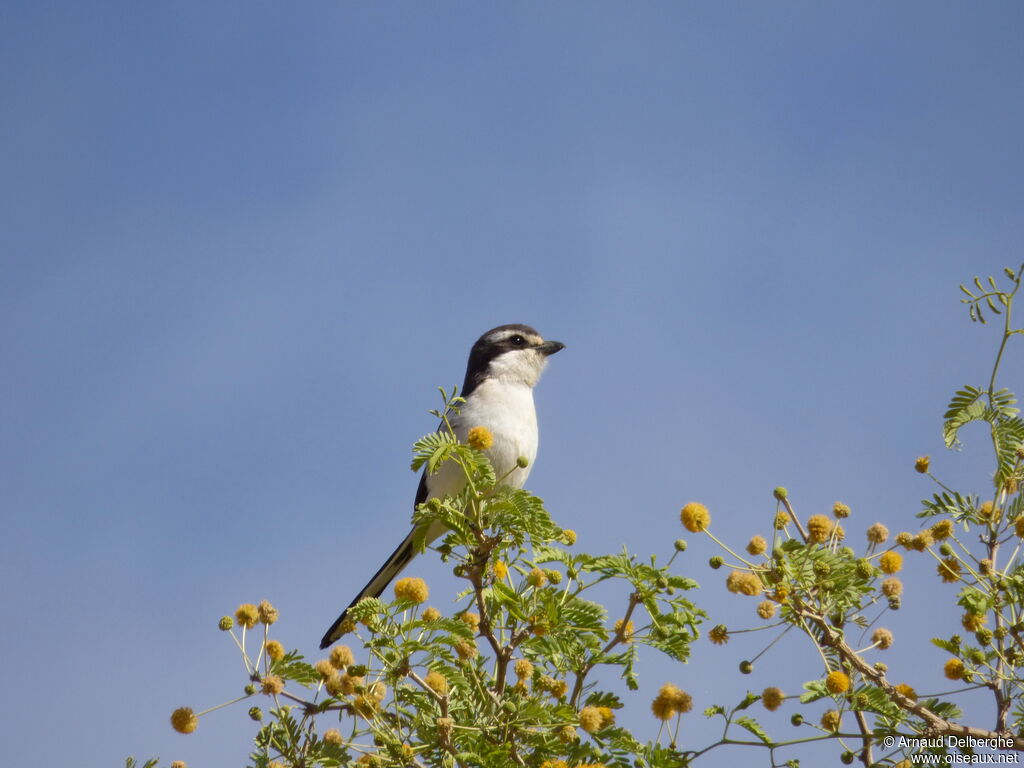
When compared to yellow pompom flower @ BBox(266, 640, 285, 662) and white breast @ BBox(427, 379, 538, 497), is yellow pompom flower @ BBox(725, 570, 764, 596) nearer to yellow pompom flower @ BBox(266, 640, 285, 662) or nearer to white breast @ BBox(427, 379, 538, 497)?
yellow pompom flower @ BBox(266, 640, 285, 662)

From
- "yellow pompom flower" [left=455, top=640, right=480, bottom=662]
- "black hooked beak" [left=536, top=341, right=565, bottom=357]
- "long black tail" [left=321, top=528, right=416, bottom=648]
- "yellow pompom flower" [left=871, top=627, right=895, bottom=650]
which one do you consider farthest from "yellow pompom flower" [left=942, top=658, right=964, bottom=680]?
"black hooked beak" [left=536, top=341, right=565, bottom=357]

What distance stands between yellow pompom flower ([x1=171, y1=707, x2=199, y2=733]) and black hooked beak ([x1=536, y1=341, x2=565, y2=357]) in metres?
5.07

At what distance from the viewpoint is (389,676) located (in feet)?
14.7

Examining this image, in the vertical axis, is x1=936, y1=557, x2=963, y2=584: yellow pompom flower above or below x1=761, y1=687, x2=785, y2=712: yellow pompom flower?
above

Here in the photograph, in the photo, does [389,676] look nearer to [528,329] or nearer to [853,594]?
[853,594]

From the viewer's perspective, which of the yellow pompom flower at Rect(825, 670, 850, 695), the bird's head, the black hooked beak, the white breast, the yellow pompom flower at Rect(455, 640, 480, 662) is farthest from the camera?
the black hooked beak

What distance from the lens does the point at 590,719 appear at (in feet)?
14.1

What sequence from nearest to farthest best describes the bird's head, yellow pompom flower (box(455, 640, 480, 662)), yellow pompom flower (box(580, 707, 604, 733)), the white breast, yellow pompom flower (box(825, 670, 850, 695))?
yellow pompom flower (box(825, 670, 850, 695)), yellow pompom flower (box(580, 707, 604, 733)), yellow pompom flower (box(455, 640, 480, 662)), the white breast, the bird's head

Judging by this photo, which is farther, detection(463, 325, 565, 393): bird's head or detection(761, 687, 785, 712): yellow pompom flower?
detection(463, 325, 565, 393): bird's head

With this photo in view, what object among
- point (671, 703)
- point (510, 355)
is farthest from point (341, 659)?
point (510, 355)

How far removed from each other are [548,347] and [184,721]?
5194 millimetres

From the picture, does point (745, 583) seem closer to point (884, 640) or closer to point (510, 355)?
point (884, 640)

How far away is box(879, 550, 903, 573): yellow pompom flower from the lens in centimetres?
→ 441

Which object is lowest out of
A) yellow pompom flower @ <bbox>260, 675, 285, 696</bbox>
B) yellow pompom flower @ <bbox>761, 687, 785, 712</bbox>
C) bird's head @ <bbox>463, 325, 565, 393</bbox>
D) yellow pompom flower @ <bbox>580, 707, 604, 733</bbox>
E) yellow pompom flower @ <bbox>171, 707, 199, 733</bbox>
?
yellow pompom flower @ <bbox>171, 707, 199, 733</bbox>
